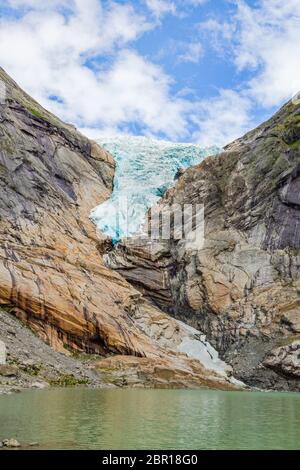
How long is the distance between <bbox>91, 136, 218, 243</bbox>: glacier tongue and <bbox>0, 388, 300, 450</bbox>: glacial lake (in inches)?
2222

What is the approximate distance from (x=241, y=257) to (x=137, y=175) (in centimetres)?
3343

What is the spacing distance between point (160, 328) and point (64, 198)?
2742 centimetres

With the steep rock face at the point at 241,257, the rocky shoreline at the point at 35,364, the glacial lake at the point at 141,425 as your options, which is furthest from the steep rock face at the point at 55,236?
the glacial lake at the point at 141,425

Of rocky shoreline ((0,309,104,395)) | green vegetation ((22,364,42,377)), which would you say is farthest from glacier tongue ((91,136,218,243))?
green vegetation ((22,364,42,377))

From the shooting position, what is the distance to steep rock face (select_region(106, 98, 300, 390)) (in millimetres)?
68688

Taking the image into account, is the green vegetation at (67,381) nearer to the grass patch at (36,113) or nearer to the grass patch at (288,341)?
the grass patch at (288,341)

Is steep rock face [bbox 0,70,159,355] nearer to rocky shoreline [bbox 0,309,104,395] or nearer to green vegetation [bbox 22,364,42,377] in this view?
rocky shoreline [bbox 0,309,104,395]

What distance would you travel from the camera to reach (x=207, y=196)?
88.0 metres

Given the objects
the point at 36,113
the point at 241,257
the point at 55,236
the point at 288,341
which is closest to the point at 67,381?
the point at 288,341

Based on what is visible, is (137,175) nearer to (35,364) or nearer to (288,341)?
A: (288,341)

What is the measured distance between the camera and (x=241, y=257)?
3024 inches

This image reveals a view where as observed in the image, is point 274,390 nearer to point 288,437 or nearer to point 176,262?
point 176,262
